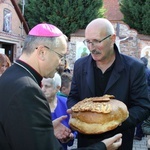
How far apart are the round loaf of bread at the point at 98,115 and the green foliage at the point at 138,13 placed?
19.9 m

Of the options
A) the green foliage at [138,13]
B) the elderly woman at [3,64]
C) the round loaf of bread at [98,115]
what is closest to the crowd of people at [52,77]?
the round loaf of bread at [98,115]

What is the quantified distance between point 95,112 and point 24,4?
22.8 meters

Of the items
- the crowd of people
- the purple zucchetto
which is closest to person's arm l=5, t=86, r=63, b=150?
the crowd of people

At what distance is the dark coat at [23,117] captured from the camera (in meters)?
1.32

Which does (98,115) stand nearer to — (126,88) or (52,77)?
(52,77)

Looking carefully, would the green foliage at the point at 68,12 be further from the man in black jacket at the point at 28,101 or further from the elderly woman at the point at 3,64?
the man in black jacket at the point at 28,101

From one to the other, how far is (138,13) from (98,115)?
20.9 metres

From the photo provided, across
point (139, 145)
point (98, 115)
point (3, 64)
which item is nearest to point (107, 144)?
point (98, 115)

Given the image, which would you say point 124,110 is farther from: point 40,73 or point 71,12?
point 71,12

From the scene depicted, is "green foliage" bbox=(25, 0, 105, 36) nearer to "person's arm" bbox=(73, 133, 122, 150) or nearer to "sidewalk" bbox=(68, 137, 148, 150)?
"sidewalk" bbox=(68, 137, 148, 150)

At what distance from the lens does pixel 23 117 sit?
1315mm

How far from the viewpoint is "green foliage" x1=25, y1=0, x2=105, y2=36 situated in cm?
1989

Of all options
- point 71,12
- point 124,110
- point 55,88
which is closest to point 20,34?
point 71,12

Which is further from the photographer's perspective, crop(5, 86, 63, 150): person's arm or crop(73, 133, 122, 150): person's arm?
crop(73, 133, 122, 150): person's arm
